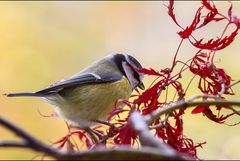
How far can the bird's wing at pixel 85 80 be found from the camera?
1188 millimetres

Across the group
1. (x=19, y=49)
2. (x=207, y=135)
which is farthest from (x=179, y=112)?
(x=19, y=49)

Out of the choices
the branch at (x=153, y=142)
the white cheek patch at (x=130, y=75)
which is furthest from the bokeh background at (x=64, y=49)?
the branch at (x=153, y=142)

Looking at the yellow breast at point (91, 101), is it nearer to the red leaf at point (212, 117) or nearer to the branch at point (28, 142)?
the red leaf at point (212, 117)

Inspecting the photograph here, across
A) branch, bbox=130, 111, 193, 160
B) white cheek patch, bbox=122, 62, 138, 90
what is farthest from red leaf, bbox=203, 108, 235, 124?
white cheek patch, bbox=122, 62, 138, 90

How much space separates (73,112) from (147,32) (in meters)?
0.93

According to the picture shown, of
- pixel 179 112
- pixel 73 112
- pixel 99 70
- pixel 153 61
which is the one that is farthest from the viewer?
pixel 153 61

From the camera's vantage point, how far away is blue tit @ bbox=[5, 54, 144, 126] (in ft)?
3.89

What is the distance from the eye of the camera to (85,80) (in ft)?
4.09

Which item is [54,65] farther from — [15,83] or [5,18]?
[5,18]

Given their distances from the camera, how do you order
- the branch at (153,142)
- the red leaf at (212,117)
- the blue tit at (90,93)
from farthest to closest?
the blue tit at (90,93)
the red leaf at (212,117)
the branch at (153,142)

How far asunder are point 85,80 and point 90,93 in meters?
0.03

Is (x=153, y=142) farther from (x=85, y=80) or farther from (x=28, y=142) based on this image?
(x=85, y=80)

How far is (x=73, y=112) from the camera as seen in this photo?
1210 millimetres

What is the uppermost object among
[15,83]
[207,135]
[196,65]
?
[196,65]
